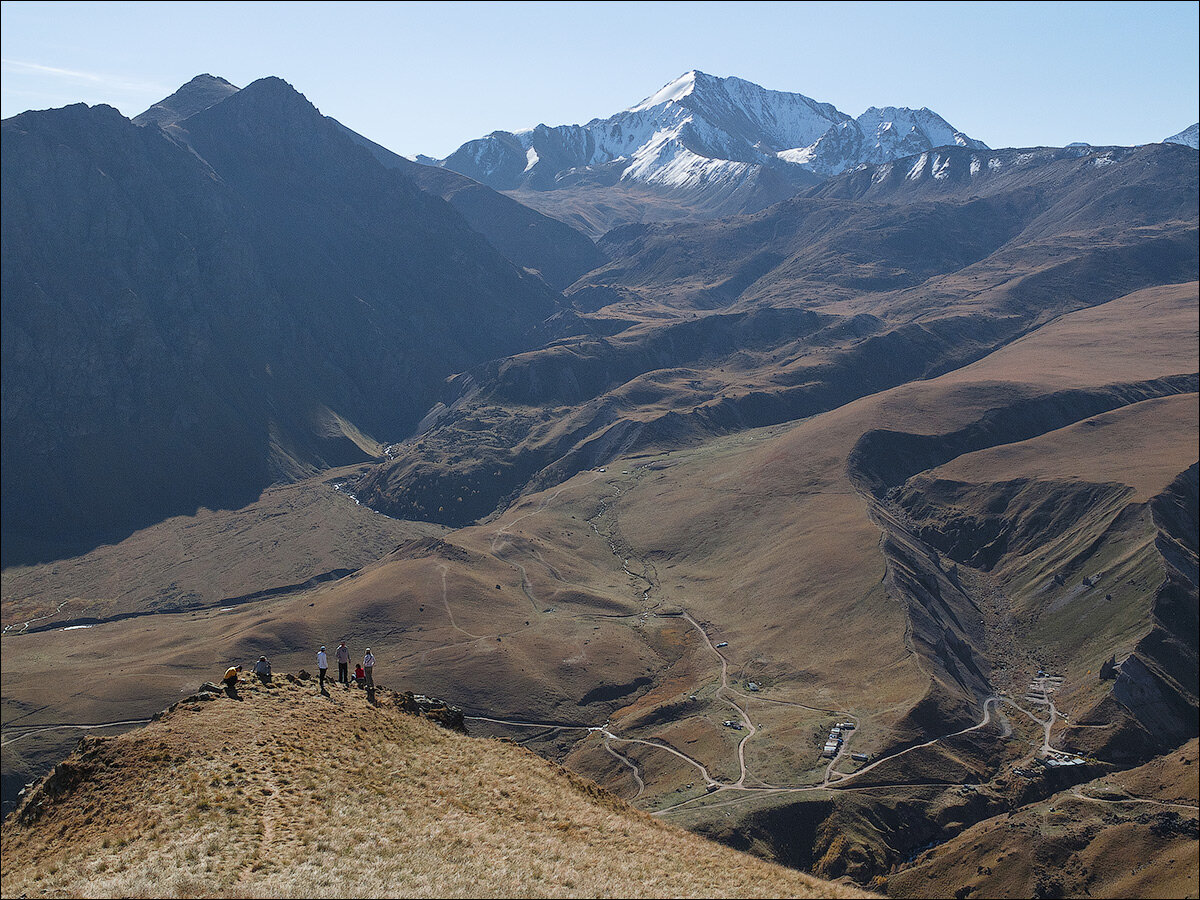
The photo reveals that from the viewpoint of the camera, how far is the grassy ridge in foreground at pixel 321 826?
37.2 m

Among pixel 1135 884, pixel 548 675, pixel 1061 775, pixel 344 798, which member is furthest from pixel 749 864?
pixel 548 675

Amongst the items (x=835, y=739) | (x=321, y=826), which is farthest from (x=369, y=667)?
(x=835, y=739)

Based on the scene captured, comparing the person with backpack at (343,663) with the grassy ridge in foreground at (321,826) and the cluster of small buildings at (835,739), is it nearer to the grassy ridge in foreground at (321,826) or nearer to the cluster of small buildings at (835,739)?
the grassy ridge in foreground at (321,826)

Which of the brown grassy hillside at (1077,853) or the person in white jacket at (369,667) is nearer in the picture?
the person in white jacket at (369,667)

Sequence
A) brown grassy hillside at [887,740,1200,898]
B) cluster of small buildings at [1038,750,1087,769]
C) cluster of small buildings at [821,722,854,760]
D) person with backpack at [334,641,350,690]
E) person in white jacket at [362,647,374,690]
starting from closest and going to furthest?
person in white jacket at [362,647,374,690] < person with backpack at [334,641,350,690] < brown grassy hillside at [887,740,1200,898] < cluster of small buildings at [821,722,854,760] < cluster of small buildings at [1038,750,1087,769]

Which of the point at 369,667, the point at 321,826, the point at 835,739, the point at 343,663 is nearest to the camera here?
the point at 321,826

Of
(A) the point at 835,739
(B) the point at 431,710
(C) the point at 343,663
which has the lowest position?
(A) the point at 835,739

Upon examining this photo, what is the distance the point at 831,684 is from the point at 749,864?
12432 centimetres

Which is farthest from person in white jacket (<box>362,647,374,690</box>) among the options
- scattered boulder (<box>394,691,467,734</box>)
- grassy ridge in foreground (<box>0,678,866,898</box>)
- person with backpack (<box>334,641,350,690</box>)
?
grassy ridge in foreground (<box>0,678,866,898</box>)

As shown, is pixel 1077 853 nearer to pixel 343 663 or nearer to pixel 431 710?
pixel 431 710

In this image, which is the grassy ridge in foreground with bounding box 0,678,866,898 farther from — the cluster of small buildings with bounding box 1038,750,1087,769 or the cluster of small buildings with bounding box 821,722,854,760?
the cluster of small buildings with bounding box 1038,750,1087,769

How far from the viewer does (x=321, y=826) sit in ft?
138

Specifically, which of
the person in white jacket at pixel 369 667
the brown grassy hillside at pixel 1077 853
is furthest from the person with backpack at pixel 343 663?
the brown grassy hillside at pixel 1077 853

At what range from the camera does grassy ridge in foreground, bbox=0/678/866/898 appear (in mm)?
37250
